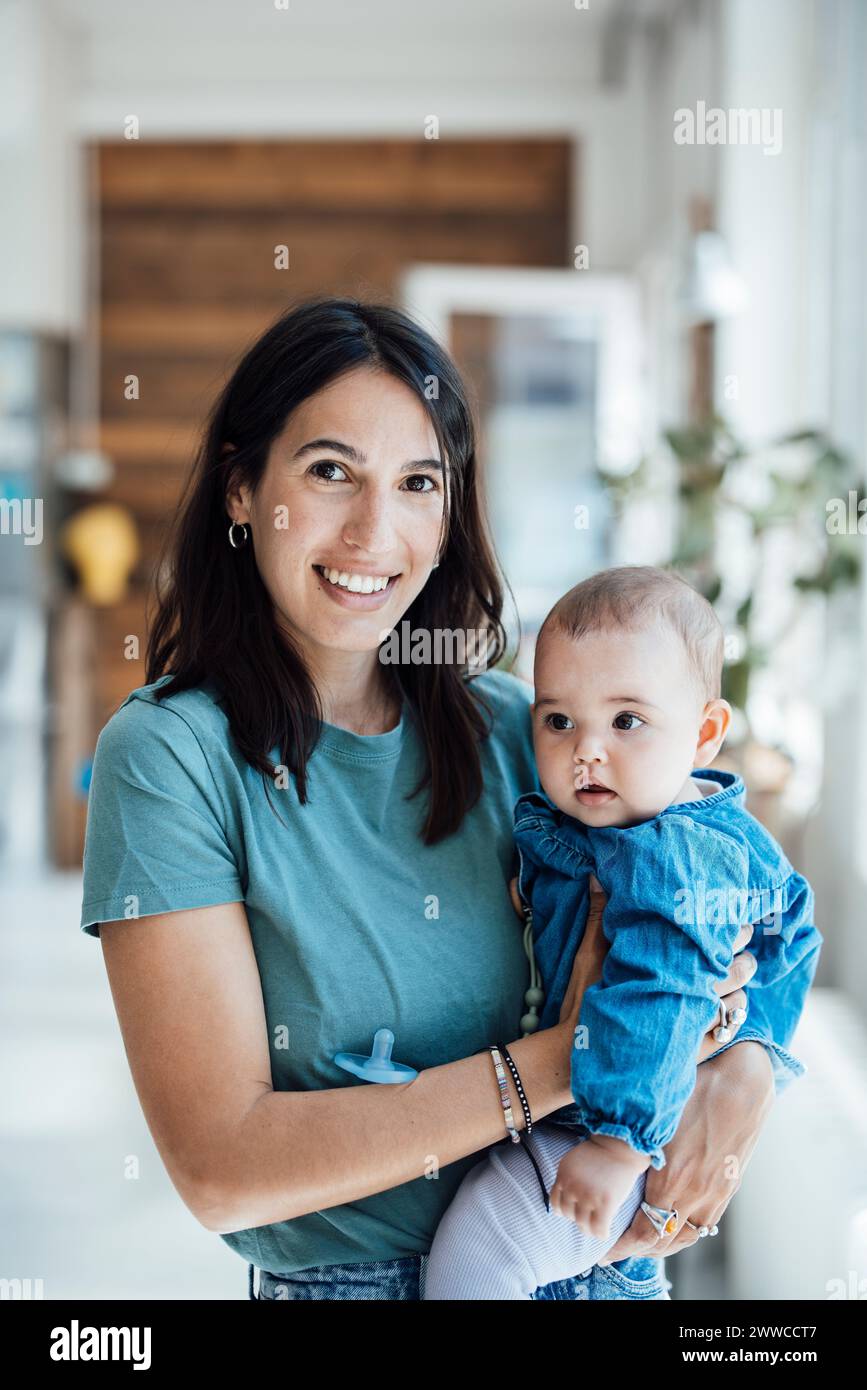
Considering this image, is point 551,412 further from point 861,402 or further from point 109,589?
point 861,402

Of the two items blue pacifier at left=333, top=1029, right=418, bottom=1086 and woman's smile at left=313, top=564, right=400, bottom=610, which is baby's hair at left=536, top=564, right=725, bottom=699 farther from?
blue pacifier at left=333, top=1029, right=418, bottom=1086

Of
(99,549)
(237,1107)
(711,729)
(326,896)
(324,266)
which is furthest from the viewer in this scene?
(324,266)

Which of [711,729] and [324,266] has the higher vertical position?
[324,266]

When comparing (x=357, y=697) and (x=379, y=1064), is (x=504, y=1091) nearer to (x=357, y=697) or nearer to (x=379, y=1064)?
(x=379, y=1064)

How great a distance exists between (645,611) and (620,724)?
107 millimetres

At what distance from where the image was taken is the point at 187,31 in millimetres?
5590

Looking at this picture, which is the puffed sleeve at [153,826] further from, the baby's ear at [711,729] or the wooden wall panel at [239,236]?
the wooden wall panel at [239,236]

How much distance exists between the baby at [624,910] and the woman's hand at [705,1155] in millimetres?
19

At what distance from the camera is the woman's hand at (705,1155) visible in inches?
44.8

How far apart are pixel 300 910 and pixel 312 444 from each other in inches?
16.5

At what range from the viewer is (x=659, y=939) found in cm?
110

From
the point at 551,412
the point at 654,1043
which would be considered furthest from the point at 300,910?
the point at 551,412

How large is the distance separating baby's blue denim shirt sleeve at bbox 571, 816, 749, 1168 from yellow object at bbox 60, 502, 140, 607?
4.99 m

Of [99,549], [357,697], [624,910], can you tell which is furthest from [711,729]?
[99,549]
